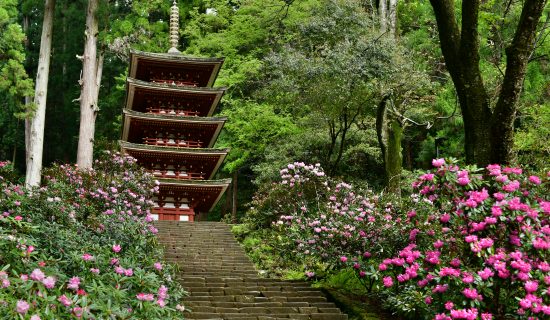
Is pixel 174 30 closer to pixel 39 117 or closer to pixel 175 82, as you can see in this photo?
pixel 175 82

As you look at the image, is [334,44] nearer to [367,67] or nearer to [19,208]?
[367,67]

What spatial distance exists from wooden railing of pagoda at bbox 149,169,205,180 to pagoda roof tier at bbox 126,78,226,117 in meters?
2.21

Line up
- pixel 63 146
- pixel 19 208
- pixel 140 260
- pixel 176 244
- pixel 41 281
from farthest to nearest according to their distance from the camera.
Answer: pixel 63 146 < pixel 176 244 < pixel 19 208 < pixel 140 260 < pixel 41 281

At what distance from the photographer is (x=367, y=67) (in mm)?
16328

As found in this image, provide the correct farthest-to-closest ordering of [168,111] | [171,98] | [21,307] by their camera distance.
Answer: [168,111] → [171,98] → [21,307]

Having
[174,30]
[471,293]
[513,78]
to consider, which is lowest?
[471,293]

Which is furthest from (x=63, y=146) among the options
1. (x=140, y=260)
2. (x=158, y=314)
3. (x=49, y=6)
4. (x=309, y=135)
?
(x=158, y=314)

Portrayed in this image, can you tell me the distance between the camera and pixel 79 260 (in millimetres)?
5766

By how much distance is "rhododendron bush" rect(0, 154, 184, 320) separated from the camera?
14.1 ft

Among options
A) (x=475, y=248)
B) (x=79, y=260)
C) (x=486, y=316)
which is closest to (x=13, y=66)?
(x=79, y=260)

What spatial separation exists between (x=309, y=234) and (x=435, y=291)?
4111mm

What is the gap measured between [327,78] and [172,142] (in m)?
7.29

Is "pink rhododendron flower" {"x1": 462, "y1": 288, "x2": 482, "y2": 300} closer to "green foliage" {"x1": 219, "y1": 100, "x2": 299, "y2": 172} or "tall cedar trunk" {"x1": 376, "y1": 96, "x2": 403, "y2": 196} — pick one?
"tall cedar trunk" {"x1": 376, "y1": 96, "x2": 403, "y2": 196}

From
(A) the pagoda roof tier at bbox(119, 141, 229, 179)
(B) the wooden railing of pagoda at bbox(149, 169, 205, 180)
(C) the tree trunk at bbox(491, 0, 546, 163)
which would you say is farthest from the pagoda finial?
(C) the tree trunk at bbox(491, 0, 546, 163)
